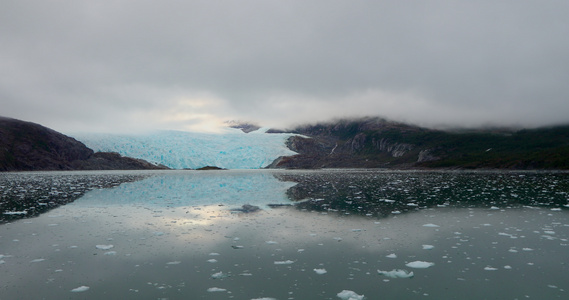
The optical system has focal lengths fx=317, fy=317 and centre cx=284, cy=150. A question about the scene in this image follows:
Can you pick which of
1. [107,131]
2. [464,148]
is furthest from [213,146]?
[464,148]

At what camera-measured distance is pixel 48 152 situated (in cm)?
12256

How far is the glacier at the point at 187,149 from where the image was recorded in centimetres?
11694

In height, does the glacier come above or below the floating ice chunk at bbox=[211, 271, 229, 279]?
above

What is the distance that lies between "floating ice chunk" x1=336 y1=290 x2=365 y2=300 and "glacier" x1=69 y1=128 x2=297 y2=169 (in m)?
119

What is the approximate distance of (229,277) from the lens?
7.43m

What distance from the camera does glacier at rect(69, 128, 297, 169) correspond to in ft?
384

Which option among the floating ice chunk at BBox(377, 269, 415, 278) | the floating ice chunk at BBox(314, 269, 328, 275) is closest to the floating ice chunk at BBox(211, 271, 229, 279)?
the floating ice chunk at BBox(314, 269, 328, 275)

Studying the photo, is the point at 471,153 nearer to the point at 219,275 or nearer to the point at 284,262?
the point at 284,262

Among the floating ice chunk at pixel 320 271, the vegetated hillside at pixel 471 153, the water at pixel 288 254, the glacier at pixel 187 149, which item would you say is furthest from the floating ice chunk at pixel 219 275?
the vegetated hillside at pixel 471 153

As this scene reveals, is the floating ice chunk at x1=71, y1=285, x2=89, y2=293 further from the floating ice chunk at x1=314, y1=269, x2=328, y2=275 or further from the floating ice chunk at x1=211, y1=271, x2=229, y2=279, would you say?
the floating ice chunk at x1=314, y1=269, x2=328, y2=275

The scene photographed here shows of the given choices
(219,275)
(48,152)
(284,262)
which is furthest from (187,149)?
(219,275)

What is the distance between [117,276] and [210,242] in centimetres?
339

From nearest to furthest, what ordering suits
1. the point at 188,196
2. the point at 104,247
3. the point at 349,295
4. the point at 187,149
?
1. the point at 349,295
2. the point at 104,247
3. the point at 188,196
4. the point at 187,149

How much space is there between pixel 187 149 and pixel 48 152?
54.5 m
